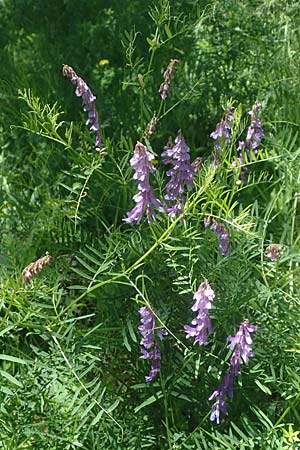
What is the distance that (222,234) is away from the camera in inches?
73.7

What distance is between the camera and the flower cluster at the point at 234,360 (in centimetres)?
171

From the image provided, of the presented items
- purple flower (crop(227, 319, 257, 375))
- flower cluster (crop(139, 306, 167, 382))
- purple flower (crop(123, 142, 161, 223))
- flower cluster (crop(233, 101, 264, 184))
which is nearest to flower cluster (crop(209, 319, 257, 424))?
purple flower (crop(227, 319, 257, 375))

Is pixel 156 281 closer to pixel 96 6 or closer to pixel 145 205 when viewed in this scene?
pixel 145 205

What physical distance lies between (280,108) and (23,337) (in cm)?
116

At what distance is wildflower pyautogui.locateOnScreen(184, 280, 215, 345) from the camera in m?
1.68

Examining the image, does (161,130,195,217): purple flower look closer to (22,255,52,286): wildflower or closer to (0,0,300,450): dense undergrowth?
(0,0,300,450): dense undergrowth

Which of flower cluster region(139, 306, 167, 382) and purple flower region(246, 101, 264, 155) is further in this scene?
purple flower region(246, 101, 264, 155)

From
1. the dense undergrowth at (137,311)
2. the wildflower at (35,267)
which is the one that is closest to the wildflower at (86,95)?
the dense undergrowth at (137,311)

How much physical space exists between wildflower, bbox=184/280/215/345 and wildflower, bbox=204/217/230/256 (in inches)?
6.2

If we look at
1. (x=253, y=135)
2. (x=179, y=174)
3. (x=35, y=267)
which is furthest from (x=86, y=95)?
(x=35, y=267)

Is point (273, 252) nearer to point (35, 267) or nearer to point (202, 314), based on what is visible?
point (202, 314)

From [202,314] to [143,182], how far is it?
0.99 feet

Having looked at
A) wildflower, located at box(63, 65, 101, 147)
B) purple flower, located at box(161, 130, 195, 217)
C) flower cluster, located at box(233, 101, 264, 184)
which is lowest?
flower cluster, located at box(233, 101, 264, 184)

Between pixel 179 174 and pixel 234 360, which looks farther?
pixel 179 174
